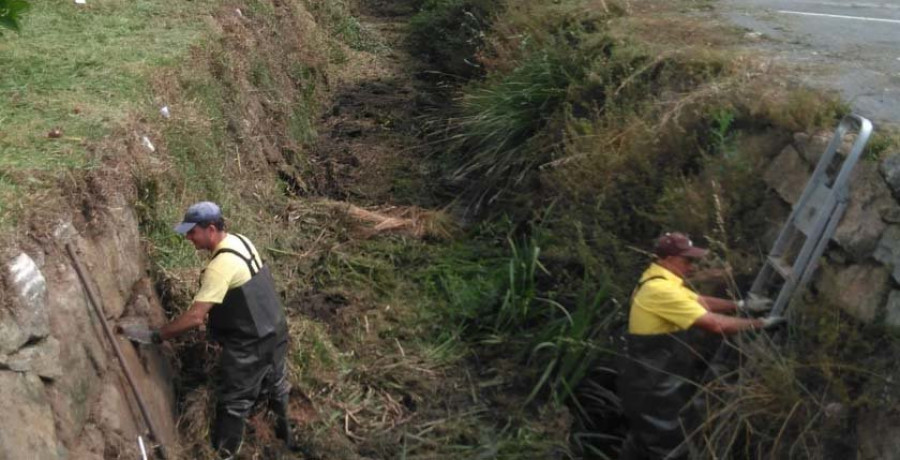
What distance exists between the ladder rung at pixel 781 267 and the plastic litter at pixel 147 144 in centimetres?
418

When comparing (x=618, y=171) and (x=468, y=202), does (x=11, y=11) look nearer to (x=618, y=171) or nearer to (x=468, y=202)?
(x=468, y=202)

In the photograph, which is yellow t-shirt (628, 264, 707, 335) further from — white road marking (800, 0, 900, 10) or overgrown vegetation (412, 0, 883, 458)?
white road marking (800, 0, 900, 10)

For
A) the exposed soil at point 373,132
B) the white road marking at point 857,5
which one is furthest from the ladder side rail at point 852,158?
the white road marking at point 857,5

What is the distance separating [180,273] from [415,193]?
4.60m

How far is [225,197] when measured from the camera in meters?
8.66

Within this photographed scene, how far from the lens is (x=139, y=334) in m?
6.16

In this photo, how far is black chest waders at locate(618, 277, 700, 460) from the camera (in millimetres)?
6410

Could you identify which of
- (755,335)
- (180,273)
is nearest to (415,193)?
(180,273)

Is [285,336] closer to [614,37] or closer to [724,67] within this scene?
[724,67]

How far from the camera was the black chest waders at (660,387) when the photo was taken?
252 inches

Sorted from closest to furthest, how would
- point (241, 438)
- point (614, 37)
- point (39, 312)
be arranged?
point (39, 312), point (241, 438), point (614, 37)

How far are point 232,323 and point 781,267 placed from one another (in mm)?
3258

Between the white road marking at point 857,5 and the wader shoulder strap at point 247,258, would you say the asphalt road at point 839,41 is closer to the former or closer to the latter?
the white road marking at point 857,5

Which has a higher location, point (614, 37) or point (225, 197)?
point (614, 37)
